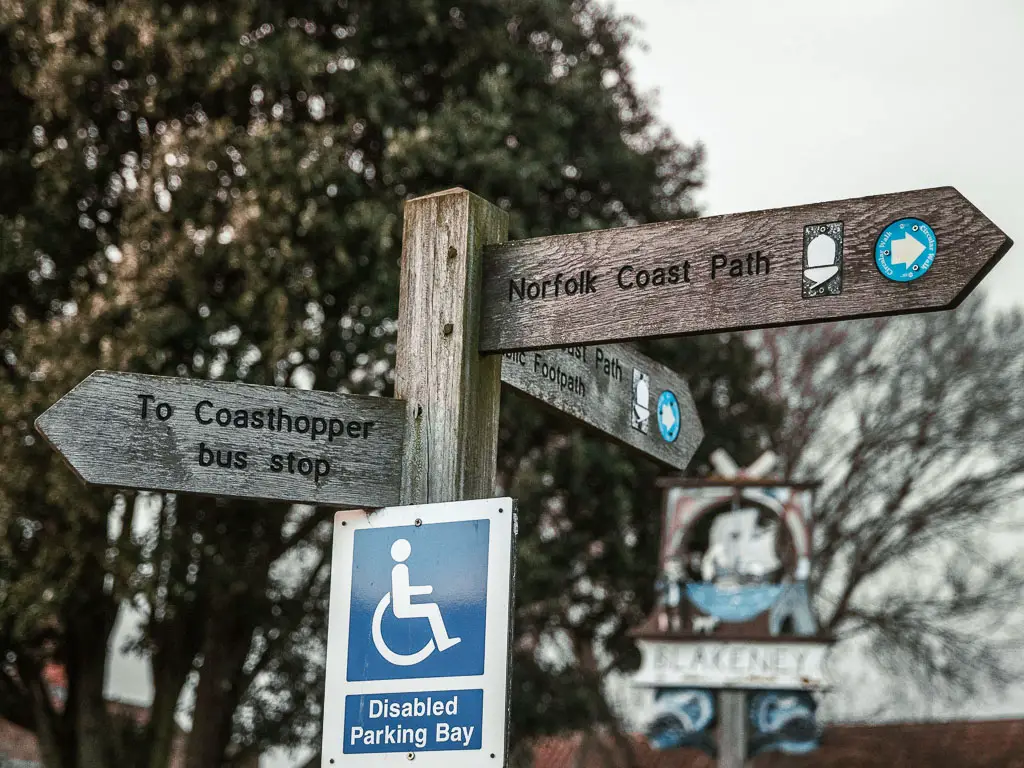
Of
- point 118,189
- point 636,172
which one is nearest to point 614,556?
point 636,172

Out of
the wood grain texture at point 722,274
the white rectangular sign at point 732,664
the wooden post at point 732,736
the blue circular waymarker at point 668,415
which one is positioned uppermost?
the wood grain texture at point 722,274

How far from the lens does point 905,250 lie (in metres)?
3.47

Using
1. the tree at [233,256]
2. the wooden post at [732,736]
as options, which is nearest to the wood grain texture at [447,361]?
the tree at [233,256]

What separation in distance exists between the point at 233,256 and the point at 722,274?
383 inches

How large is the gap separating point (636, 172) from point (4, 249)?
6.38 meters

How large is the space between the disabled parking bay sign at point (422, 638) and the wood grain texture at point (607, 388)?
57 cm

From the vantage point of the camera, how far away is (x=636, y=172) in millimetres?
15836

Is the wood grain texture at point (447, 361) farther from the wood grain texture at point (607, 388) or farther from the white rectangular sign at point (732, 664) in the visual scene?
the white rectangular sign at point (732, 664)

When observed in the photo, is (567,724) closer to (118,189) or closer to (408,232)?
(118,189)

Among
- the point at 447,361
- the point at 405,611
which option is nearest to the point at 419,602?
the point at 405,611

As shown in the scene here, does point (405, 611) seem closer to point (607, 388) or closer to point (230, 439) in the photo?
point (230, 439)

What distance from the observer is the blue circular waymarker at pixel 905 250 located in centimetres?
343

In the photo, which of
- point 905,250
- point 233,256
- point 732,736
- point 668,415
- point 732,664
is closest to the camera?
point 905,250

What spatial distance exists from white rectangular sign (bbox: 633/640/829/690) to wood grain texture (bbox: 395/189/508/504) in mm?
13014
